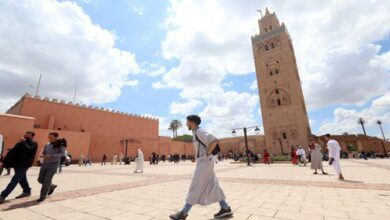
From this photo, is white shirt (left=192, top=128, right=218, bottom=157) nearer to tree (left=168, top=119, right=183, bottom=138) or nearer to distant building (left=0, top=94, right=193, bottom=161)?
distant building (left=0, top=94, right=193, bottom=161)

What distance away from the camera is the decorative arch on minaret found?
4025cm

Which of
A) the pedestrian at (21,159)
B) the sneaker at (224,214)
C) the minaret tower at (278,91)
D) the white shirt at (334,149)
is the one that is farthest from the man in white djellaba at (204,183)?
the minaret tower at (278,91)

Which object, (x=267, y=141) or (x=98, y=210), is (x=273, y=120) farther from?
(x=98, y=210)

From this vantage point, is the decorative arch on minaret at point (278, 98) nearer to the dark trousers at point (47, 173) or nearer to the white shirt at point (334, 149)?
the white shirt at point (334, 149)

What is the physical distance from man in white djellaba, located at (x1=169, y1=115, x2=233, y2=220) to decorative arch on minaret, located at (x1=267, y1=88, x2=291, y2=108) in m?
40.6

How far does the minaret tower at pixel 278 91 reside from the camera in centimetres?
3803

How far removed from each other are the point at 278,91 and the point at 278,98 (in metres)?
1.43

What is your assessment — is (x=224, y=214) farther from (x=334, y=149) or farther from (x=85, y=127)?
(x=85, y=127)

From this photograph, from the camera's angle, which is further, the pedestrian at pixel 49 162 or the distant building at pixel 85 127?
the distant building at pixel 85 127

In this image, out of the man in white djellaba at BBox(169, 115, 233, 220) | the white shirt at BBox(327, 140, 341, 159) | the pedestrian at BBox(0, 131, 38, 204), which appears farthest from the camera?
the white shirt at BBox(327, 140, 341, 159)

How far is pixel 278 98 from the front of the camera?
41.2 m

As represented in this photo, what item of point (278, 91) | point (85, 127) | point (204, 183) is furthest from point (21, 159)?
point (278, 91)

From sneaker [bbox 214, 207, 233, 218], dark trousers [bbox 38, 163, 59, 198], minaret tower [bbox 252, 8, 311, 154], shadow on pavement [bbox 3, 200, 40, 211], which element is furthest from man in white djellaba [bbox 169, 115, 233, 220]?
minaret tower [bbox 252, 8, 311, 154]

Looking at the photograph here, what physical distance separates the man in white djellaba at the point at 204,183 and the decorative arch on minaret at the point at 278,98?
40571 millimetres
